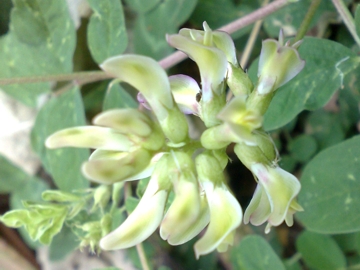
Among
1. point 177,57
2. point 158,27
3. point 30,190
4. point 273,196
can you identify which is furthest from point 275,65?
point 30,190

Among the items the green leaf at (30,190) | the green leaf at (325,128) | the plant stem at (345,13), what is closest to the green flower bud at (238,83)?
the plant stem at (345,13)

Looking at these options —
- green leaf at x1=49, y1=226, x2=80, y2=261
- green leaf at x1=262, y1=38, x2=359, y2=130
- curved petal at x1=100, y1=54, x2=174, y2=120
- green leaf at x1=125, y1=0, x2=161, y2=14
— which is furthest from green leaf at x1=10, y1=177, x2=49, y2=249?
curved petal at x1=100, y1=54, x2=174, y2=120

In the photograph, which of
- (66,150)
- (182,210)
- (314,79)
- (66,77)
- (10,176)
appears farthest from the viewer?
(10,176)

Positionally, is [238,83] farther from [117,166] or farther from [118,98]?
[118,98]

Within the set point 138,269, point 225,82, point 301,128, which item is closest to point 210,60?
point 225,82

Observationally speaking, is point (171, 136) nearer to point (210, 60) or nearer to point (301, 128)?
point (210, 60)
